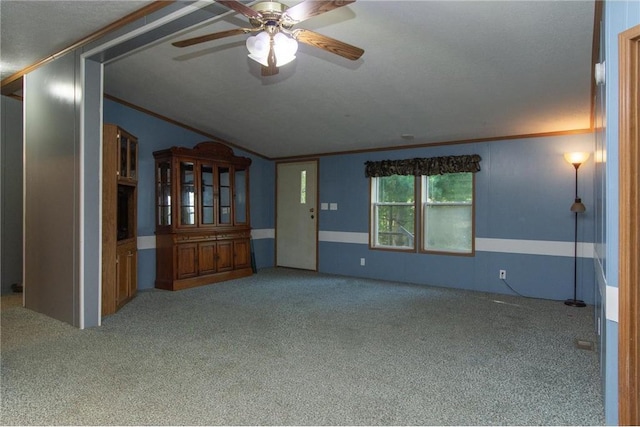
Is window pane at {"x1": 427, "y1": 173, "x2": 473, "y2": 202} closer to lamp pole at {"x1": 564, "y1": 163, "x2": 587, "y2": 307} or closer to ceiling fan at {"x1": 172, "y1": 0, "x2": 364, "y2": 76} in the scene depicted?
lamp pole at {"x1": 564, "y1": 163, "x2": 587, "y2": 307}

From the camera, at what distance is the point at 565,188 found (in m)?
4.70

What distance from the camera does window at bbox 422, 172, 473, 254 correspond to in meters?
5.42

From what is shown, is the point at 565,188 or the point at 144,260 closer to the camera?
the point at 565,188

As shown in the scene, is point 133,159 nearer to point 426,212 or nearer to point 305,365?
point 305,365

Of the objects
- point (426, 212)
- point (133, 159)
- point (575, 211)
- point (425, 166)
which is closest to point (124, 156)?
point (133, 159)

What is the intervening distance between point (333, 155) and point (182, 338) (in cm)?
409

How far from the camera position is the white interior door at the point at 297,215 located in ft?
22.5

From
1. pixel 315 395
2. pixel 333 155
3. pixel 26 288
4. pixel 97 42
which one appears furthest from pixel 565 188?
pixel 26 288

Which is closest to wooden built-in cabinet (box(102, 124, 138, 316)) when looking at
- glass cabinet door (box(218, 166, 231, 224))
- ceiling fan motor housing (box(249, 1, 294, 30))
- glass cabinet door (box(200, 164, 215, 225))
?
glass cabinet door (box(200, 164, 215, 225))

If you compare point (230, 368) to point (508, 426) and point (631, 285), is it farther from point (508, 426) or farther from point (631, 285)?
point (631, 285)

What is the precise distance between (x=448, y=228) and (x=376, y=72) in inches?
107

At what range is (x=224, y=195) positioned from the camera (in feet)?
19.9

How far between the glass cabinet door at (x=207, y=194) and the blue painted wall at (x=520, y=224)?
2.60m

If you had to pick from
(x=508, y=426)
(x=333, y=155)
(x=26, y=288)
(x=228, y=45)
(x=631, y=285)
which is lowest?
(x=508, y=426)
